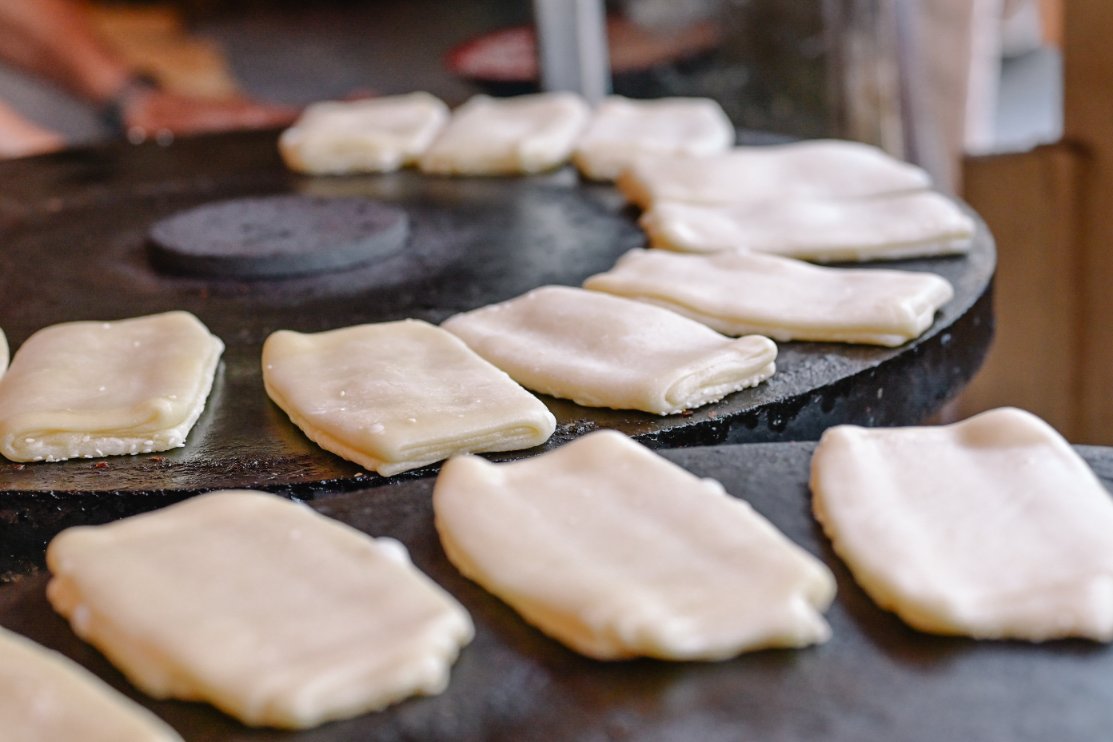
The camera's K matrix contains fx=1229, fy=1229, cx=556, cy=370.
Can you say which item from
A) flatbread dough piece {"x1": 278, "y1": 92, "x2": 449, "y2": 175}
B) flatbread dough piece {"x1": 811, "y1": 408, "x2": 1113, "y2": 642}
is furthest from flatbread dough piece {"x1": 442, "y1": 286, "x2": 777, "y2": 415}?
flatbread dough piece {"x1": 278, "y1": 92, "x2": 449, "y2": 175}

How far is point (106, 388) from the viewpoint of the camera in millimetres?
1885

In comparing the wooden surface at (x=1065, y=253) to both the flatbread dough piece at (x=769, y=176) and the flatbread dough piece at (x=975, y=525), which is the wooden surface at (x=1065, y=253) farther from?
the flatbread dough piece at (x=975, y=525)

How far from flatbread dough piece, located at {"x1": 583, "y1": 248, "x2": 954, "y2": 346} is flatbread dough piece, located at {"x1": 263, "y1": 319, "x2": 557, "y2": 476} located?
1.31 ft

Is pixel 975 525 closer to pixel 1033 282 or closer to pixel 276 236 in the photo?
pixel 276 236

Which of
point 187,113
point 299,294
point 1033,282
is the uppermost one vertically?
point 299,294

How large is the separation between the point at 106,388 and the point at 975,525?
130 cm

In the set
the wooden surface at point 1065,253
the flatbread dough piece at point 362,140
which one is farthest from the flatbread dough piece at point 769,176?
the wooden surface at point 1065,253

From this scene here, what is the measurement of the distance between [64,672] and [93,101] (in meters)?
5.67

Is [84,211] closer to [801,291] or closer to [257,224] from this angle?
[257,224]

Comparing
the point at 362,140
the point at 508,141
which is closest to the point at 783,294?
the point at 508,141

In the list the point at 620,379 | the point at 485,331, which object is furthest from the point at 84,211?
the point at 620,379

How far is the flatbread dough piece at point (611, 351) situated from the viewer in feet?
5.84

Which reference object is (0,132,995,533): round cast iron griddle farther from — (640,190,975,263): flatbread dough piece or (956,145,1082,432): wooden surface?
(956,145,1082,432): wooden surface

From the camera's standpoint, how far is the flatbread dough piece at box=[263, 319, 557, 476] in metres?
1.66
